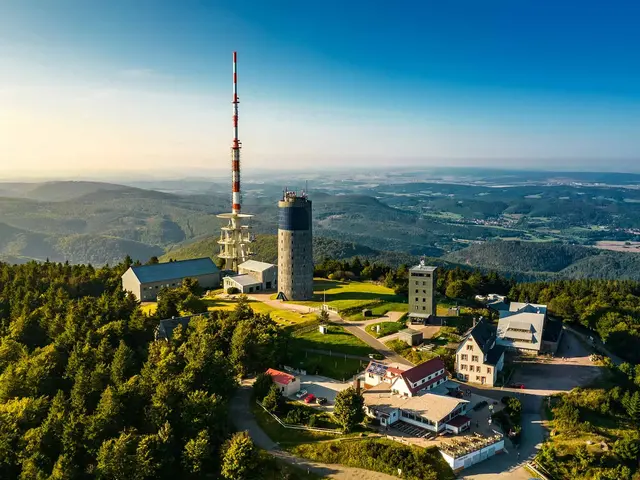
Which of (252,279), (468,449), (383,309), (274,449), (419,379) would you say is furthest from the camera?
(252,279)

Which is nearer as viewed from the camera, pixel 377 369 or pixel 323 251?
pixel 377 369

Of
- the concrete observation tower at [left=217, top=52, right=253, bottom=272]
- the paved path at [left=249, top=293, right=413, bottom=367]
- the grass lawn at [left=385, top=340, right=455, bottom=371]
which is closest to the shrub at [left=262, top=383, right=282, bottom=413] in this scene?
the paved path at [left=249, top=293, right=413, bottom=367]

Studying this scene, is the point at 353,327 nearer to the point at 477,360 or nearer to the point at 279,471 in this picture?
the point at 477,360

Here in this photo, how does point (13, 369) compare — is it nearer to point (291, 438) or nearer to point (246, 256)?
point (291, 438)

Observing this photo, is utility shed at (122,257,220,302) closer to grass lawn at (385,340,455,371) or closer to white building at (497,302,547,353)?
grass lawn at (385,340,455,371)

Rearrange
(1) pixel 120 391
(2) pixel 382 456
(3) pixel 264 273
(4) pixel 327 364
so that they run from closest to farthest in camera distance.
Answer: (2) pixel 382 456 < (1) pixel 120 391 < (4) pixel 327 364 < (3) pixel 264 273

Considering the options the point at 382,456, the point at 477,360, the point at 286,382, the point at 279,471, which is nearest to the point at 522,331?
the point at 477,360
